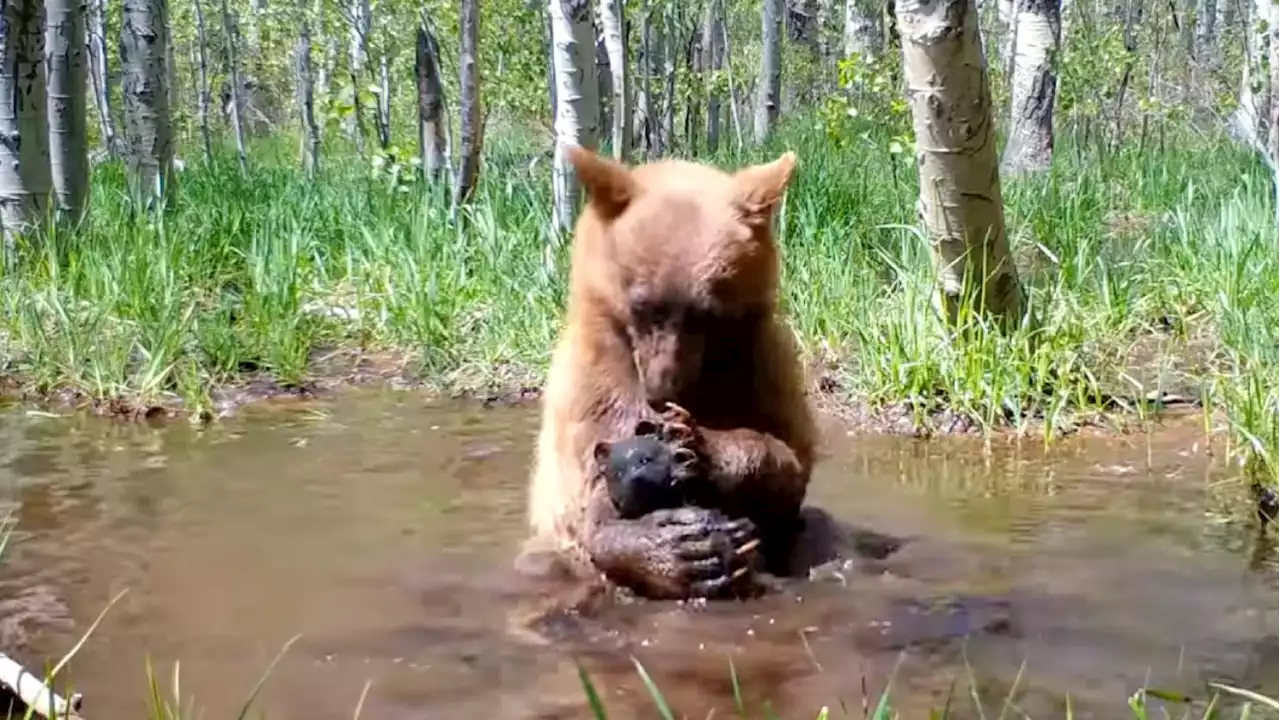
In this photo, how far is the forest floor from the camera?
20.9ft

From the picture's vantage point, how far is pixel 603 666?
11.5ft

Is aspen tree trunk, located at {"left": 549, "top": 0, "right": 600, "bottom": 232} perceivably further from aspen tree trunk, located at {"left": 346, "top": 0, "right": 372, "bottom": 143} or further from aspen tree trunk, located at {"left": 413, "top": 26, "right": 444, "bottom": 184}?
aspen tree trunk, located at {"left": 346, "top": 0, "right": 372, "bottom": 143}

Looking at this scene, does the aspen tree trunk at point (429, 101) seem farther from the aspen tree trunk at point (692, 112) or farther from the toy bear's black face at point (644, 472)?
the toy bear's black face at point (644, 472)

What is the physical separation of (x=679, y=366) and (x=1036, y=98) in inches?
438

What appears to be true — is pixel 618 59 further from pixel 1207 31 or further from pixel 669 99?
pixel 1207 31

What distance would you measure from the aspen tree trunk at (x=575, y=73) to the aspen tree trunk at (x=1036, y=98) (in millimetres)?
7002

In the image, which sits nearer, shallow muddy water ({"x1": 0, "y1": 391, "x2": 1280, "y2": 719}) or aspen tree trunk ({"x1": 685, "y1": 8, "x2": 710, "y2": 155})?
shallow muddy water ({"x1": 0, "y1": 391, "x2": 1280, "y2": 719})

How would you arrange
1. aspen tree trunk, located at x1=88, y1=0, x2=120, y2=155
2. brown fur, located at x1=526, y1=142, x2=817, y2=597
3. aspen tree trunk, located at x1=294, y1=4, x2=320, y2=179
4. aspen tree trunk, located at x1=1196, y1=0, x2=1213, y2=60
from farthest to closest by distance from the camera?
aspen tree trunk, located at x1=1196, y1=0, x2=1213, y2=60
aspen tree trunk, located at x1=88, y1=0, x2=120, y2=155
aspen tree trunk, located at x1=294, y1=4, x2=320, y2=179
brown fur, located at x1=526, y1=142, x2=817, y2=597

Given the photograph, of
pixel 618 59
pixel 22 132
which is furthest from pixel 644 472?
pixel 618 59

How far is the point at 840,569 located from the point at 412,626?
1.21 metres

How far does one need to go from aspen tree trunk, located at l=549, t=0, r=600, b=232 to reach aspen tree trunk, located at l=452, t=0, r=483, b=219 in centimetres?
258

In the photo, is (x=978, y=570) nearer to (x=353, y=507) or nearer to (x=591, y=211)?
(x=591, y=211)

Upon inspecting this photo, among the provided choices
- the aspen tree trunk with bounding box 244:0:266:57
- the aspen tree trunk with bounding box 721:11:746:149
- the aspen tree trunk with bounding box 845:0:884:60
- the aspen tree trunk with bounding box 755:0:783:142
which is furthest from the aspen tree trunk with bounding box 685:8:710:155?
the aspen tree trunk with bounding box 244:0:266:57

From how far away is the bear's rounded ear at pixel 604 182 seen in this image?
4.03 metres
